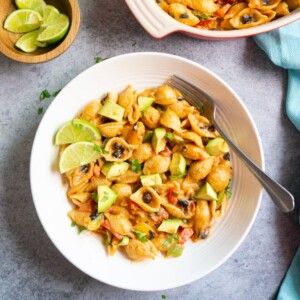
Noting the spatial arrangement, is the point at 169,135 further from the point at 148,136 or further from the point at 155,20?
the point at 155,20

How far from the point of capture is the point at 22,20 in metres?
1.56

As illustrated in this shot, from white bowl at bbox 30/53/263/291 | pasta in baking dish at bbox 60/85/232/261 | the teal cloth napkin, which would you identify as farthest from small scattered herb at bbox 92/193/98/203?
the teal cloth napkin

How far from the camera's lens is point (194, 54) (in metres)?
1.67

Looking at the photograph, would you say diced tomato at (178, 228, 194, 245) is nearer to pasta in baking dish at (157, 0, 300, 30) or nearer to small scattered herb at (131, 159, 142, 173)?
small scattered herb at (131, 159, 142, 173)

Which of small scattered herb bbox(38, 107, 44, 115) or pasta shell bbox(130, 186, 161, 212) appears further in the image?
small scattered herb bbox(38, 107, 44, 115)

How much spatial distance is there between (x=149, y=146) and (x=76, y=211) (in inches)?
12.5

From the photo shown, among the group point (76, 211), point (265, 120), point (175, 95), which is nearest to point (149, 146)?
point (175, 95)

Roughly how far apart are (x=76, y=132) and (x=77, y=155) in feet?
→ 0.24

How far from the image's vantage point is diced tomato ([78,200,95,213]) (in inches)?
60.8

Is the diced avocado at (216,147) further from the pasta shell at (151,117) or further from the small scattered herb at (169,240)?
the small scattered herb at (169,240)

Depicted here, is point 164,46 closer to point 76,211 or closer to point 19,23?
point 19,23

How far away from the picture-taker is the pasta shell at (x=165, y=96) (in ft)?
5.00

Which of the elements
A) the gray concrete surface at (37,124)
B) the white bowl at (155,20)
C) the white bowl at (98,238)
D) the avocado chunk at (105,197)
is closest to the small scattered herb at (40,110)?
the gray concrete surface at (37,124)

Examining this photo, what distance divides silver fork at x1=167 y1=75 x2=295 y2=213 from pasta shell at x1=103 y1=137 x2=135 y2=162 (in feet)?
0.82
